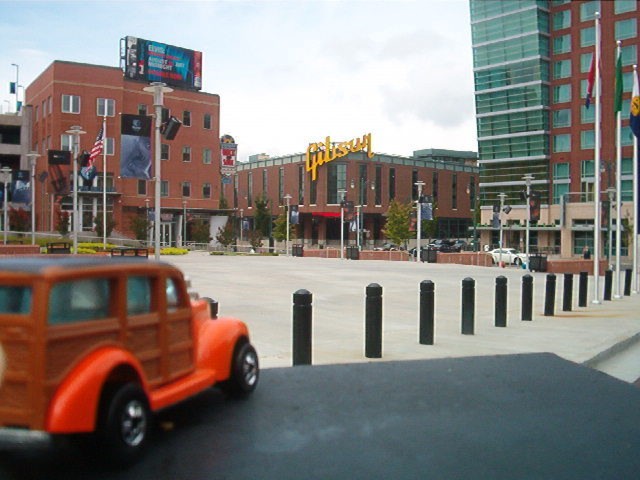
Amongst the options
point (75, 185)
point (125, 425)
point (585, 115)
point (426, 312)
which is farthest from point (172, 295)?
point (585, 115)

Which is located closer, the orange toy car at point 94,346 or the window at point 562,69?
the orange toy car at point 94,346

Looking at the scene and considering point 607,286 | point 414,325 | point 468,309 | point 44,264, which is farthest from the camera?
point 607,286

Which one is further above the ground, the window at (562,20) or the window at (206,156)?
the window at (562,20)

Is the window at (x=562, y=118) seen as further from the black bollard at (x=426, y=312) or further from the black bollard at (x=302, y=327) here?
the black bollard at (x=302, y=327)

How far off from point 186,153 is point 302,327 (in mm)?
67693

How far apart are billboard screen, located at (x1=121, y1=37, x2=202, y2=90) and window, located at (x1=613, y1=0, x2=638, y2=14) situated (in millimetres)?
43037

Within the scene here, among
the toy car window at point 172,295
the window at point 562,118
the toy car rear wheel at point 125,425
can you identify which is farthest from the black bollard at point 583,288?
the window at point 562,118

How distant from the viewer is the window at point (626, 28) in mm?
65750

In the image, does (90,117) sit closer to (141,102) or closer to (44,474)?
(141,102)

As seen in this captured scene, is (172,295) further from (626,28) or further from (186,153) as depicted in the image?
(186,153)

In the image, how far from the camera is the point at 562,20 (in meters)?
73.2

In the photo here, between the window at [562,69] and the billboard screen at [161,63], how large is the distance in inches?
1507

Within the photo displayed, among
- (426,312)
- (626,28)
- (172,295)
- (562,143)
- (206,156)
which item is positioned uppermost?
(626,28)

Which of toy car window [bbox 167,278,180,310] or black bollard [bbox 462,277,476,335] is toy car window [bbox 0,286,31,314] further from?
black bollard [bbox 462,277,476,335]
